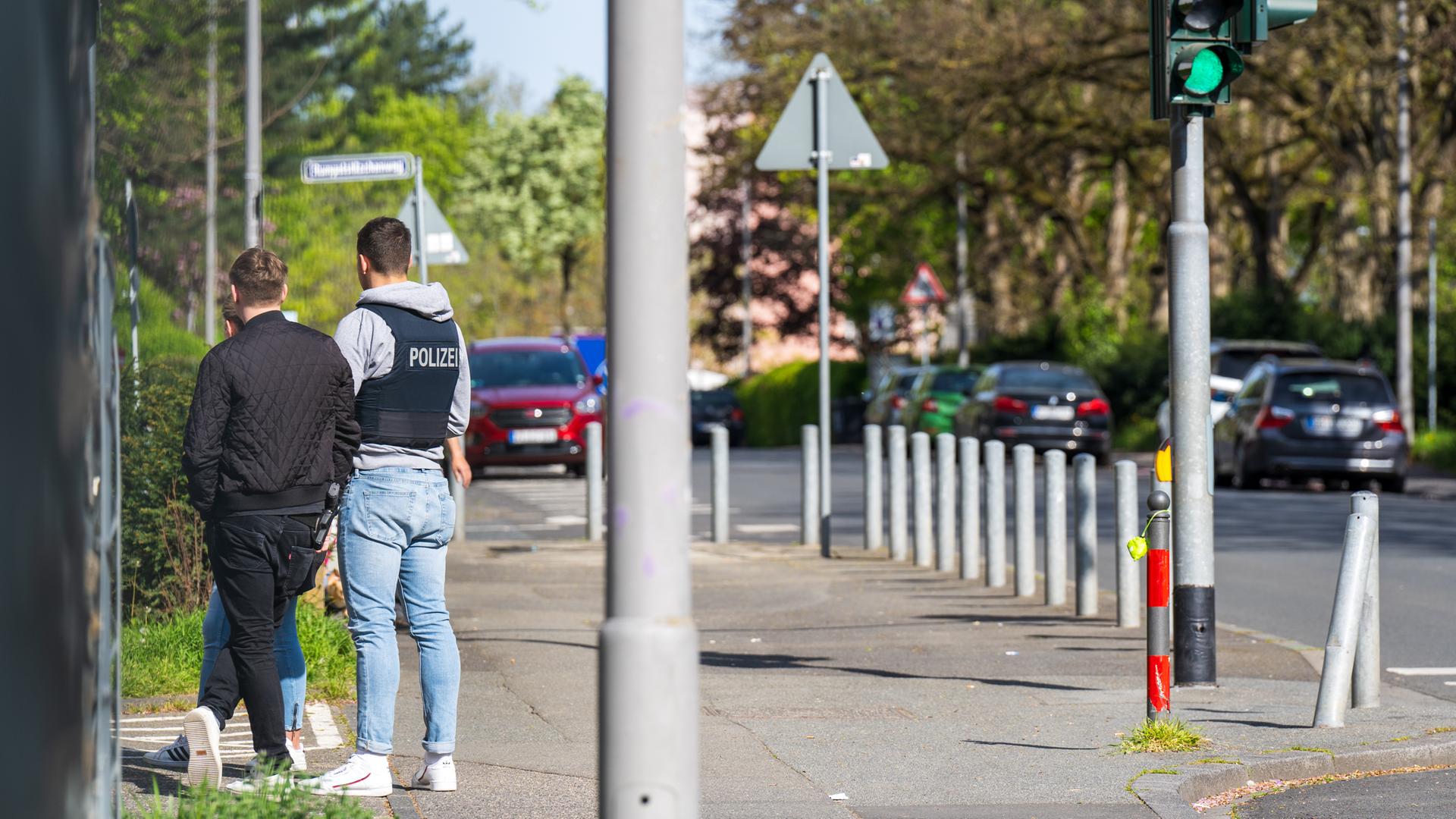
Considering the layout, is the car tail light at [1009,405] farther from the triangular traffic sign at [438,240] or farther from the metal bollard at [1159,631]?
the metal bollard at [1159,631]

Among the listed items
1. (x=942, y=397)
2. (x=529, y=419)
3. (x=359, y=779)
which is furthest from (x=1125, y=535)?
(x=942, y=397)

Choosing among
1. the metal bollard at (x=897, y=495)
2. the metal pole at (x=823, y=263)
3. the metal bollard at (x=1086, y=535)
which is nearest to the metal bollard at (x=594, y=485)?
the metal pole at (x=823, y=263)

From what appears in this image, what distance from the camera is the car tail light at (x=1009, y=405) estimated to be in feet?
98.7

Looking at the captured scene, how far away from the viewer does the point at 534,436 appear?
2456cm

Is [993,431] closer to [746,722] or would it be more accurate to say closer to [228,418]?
[746,722]

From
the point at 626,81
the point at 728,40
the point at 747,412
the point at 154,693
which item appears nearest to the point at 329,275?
the point at 154,693

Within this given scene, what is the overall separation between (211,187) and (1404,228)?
20.7m

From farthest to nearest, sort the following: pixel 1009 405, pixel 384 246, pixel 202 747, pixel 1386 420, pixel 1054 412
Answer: pixel 1009 405 < pixel 1054 412 < pixel 1386 420 < pixel 384 246 < pixel 202 747

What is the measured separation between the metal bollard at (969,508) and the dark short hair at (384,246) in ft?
22.2

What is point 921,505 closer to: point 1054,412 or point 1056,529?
point 1056,529

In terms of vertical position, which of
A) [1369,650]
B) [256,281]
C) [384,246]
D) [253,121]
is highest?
[253,121]

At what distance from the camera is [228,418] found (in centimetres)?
605

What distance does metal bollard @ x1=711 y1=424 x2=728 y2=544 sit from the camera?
15844 millimetres

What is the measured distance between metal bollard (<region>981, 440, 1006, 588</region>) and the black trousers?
6.95 meters
